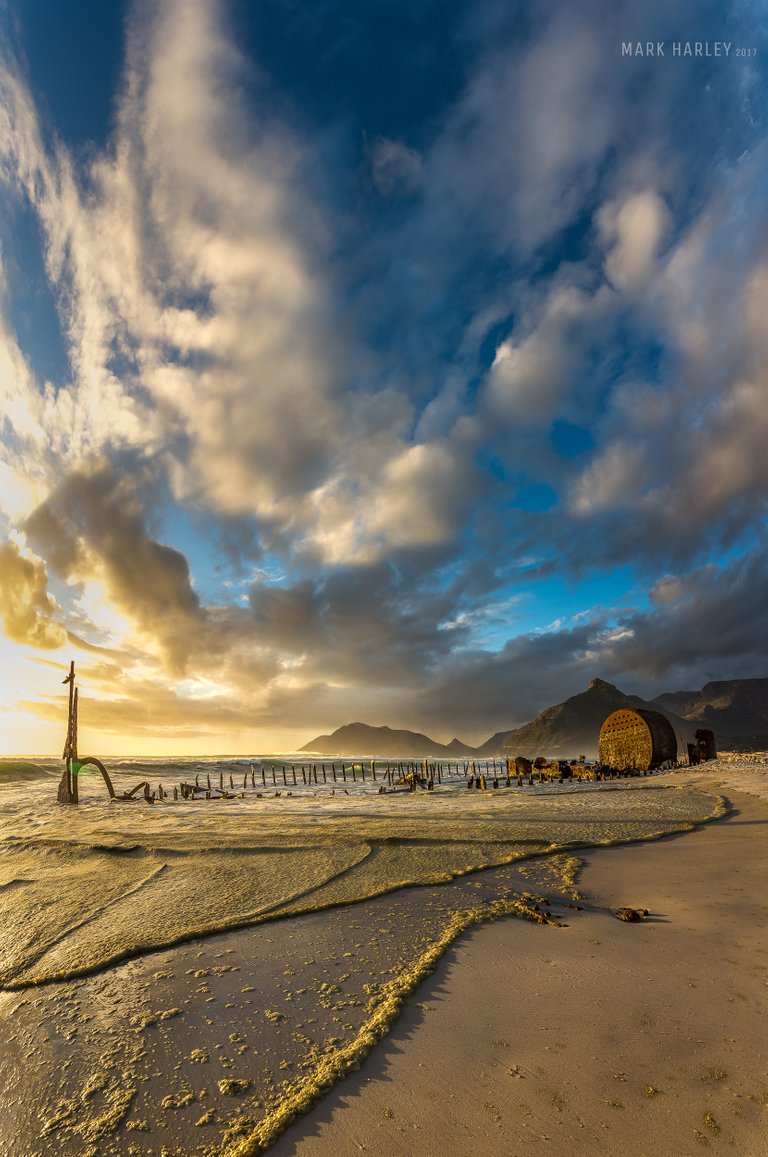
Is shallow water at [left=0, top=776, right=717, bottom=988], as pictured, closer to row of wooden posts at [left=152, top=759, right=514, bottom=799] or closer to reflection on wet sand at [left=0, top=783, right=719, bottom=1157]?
reflection on wet sand at [left=0, top=783, right=719, bottom=1157]

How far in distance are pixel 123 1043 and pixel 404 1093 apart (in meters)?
1.92

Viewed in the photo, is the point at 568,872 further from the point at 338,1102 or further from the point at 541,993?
the point at 338,1102

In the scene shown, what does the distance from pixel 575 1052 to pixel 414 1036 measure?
98cm

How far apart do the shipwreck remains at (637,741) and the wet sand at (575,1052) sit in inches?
1261

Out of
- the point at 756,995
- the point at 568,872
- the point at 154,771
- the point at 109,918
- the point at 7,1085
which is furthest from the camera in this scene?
the point at 154,771

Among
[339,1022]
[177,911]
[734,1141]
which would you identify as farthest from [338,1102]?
[177,911]

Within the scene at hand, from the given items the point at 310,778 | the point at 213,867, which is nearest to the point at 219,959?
the point at 213,867

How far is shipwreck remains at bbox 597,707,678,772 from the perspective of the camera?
33.8 metres

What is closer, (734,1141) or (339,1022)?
(734,1141)

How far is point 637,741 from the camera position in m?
34.9

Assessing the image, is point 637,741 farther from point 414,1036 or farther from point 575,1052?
point 414,1036

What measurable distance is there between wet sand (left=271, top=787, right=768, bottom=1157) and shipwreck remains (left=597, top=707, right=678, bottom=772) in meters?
32.0

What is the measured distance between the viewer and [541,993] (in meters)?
3.96

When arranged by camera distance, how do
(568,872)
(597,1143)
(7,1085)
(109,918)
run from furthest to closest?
1. (568,872)
2. (109,918)
3. (7,1085)
4. (597,1143)
